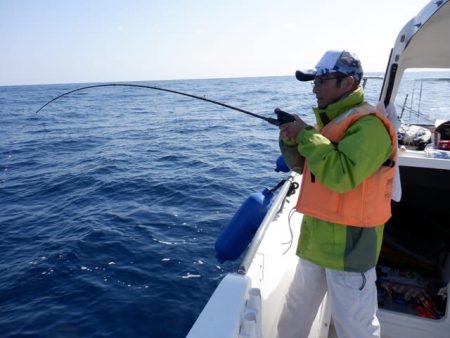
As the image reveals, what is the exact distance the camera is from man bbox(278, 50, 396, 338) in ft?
5.59

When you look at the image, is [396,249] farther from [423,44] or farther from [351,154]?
[351,154]

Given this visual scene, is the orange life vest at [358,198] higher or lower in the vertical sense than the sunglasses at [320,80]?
lower

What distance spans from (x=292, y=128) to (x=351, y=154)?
1.24 feet

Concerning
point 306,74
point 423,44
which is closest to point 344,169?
point 306,74

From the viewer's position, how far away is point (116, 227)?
247 inches

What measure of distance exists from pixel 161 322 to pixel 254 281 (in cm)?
229

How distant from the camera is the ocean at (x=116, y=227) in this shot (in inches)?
168

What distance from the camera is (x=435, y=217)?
3.75m

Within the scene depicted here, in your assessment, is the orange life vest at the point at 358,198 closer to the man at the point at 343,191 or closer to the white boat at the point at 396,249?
the man at the point at 343,191

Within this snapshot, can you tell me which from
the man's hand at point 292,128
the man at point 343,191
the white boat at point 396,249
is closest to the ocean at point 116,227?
the white boat at point 396,249

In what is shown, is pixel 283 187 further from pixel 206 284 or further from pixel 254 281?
pixel 206 284

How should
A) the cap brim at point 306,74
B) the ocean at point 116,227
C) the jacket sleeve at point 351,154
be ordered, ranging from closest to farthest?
1. the jacket sleeve at point 351,154
2. the cap brim at point 306,74
3. the ocean at point 116,227

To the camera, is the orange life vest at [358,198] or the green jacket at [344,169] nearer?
the green jacket at [344,169]

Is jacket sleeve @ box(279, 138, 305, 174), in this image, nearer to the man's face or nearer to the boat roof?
the man's face
